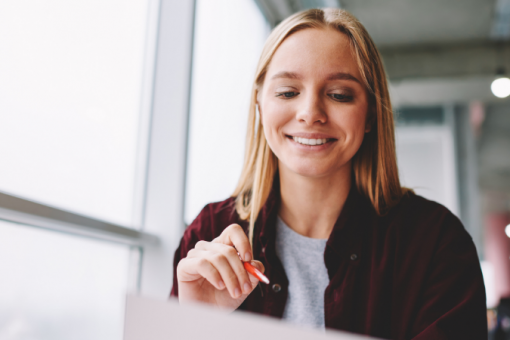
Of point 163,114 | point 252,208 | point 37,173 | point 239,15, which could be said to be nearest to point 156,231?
point 163,114

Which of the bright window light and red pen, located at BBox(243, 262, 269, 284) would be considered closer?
red pen, located at BBox(243, 262, 269, 284)

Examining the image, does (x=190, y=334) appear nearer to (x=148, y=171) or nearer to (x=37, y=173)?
(x=37, y=173)

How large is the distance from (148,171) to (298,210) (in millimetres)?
1042

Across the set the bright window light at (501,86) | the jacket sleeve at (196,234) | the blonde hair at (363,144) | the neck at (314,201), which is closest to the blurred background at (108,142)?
the jacket sleeve at (196,234)

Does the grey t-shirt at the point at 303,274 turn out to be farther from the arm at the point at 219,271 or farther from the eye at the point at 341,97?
the eye at the point at 341,97

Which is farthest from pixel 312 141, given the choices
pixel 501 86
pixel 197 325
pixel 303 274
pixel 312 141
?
pixel 501 86

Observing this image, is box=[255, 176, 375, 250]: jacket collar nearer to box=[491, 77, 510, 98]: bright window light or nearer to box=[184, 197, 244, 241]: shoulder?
box=[184, 197, 244, 241]: shoulder

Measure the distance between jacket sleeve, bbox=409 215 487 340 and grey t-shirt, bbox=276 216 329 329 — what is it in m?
0.21

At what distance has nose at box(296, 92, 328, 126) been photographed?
3.17 ft

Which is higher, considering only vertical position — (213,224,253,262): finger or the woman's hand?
(213,224,253,262): finger

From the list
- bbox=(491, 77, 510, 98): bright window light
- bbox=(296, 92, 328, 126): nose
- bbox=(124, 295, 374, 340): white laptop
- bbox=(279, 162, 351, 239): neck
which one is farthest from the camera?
bbox=(491, 77, 510, 98): bright window light

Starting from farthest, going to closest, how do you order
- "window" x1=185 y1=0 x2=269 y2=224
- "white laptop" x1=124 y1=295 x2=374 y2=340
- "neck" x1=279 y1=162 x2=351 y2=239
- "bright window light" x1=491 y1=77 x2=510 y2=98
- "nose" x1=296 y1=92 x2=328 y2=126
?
"bright window light" x1=491 y1=77 x2=510 y2=98 < "window" x1=185 y1=0 x2=269 y2=224 < "neck" x1=279 y1=162 x2=351 y2=239 < "nose" x1=296 y1=92 x2=328 y2=126 < "white laptop" x1=124 y1=295 x2=374 y2=340

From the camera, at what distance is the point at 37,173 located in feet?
4.20

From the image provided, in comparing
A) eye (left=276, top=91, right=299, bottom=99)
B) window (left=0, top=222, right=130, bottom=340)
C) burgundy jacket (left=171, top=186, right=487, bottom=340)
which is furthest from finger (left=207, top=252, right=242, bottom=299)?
window (left=0, top=222, right=130, bottom=340)
